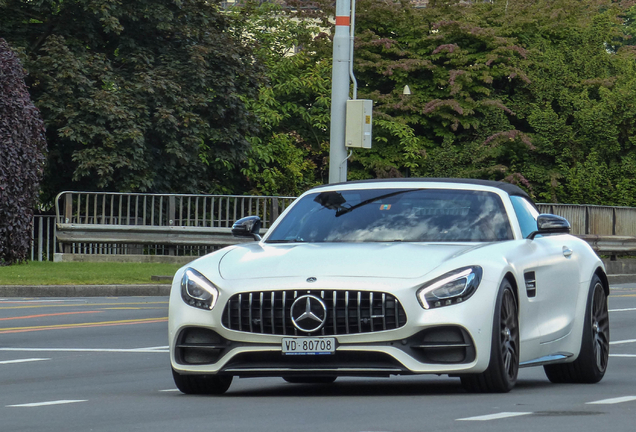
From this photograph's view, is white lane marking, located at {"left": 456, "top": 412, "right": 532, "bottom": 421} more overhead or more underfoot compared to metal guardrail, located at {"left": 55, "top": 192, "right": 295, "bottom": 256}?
more overhead

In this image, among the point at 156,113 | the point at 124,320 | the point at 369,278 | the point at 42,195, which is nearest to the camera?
the point at 369,278

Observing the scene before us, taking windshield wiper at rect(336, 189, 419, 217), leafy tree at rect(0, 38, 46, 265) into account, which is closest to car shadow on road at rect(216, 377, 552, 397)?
windshield wiper at rect(336, 189, 419, 217)

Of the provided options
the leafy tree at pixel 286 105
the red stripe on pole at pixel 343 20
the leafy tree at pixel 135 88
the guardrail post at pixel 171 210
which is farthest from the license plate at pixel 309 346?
the leafy tree at pixel 286 105

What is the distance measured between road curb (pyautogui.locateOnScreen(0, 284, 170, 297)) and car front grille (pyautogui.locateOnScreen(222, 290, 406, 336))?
44.0 feet

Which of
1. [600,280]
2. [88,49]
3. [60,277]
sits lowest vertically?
[60,277]

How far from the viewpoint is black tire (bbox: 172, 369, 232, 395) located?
8711 mm

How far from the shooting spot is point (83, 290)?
845 inches

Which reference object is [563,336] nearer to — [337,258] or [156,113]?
[337,258]

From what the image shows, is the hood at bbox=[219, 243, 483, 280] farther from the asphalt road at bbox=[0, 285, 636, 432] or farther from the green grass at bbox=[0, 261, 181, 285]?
the green grass at bbox=[0, 261, 181, 285]

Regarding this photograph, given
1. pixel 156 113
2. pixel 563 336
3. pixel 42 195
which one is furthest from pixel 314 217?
pixel 42 195

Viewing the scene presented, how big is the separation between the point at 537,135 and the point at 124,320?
27610 mm

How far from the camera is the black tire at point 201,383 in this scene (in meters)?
8.71

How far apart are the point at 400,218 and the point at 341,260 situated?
1.03 m

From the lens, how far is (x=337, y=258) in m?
8.36
